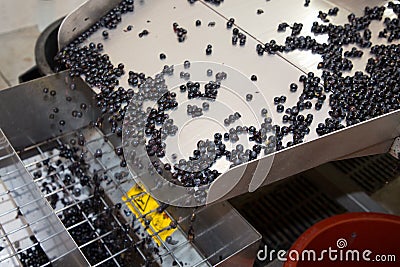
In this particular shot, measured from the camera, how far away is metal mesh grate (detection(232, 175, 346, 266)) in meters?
1.66

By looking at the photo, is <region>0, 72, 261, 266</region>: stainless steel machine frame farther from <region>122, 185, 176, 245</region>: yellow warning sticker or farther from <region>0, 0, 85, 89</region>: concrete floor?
<region>0, 0, 85, 89</region>: concrete floor

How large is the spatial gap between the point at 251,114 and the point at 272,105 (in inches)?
2.2

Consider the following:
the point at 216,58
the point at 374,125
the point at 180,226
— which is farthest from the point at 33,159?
the point at 374,125

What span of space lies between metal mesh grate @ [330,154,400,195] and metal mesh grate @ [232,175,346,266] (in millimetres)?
141

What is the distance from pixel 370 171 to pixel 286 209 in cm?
37

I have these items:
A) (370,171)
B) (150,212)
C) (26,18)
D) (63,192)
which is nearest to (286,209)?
(370,171)

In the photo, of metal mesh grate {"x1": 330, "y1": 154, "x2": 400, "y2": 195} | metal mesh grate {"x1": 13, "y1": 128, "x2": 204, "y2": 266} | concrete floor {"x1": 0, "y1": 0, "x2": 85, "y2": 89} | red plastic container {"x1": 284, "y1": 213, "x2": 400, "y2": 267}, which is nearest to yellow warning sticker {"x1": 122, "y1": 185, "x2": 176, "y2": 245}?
metal mesh grate {"x1": 13, "y1": 128, "x2": 204, "y2": 266}

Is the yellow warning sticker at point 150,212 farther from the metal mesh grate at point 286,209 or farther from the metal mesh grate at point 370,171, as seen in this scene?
the metal mesh grate at point 370,171

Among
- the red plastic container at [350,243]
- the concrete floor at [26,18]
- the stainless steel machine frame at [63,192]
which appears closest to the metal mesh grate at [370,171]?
the red plastic container at [350,243]

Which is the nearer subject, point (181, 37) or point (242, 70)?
point (242, 70)

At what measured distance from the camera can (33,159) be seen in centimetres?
161

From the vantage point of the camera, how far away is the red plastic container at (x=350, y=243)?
126cm

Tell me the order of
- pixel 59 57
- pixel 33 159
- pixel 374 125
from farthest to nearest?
pixel 33 159, pixel 59 57, pixel 374 125

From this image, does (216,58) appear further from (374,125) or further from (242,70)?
(374,125)
